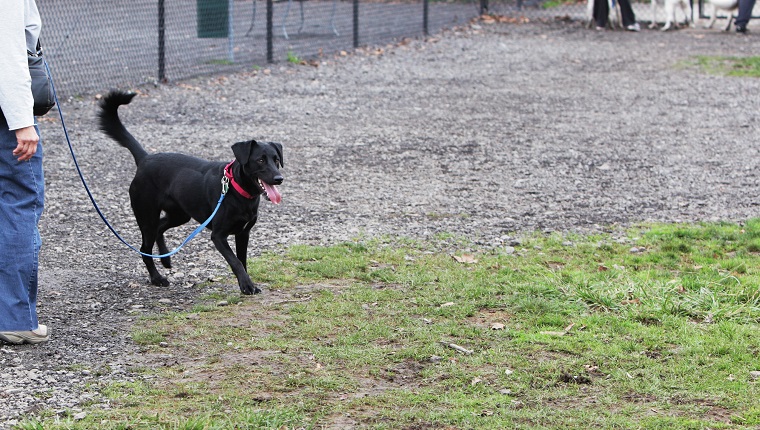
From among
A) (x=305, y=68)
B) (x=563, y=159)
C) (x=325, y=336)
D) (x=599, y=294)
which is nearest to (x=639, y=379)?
(x=599, y=294)

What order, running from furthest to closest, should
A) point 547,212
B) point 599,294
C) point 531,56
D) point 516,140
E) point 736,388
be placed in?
point 531,56 → point 516,140 → point 547,212 → point 599,294 → point 736,388

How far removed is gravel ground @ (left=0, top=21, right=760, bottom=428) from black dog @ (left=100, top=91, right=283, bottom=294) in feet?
0.87

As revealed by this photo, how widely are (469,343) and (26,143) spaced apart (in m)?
2.15

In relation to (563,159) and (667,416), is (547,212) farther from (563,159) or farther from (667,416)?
(667,416)

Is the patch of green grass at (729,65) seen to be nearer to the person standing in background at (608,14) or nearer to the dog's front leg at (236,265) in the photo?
the person standing in background at (608,14)

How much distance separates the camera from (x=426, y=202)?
723 centimetres

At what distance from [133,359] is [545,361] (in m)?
1.82

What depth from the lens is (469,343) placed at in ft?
14.6

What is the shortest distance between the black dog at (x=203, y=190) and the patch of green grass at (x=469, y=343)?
38 centimetres

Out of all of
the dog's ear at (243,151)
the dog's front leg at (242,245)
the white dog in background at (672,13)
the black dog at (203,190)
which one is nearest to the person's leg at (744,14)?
the white dog in background at (672,13)

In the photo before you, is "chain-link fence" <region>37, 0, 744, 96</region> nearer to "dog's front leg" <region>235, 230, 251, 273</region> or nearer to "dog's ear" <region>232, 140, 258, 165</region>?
"dog's front leg" <region>235, 230, 251, 273</region>

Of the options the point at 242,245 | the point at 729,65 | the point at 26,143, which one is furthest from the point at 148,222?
the point at 729,65

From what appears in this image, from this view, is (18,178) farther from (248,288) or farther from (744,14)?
(744,14)

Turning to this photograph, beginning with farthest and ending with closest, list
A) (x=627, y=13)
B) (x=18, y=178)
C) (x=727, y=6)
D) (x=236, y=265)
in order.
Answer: (x=627, y=13)
(x=727, y=6)
(x=236, y=265)
(x=18, y=178)
